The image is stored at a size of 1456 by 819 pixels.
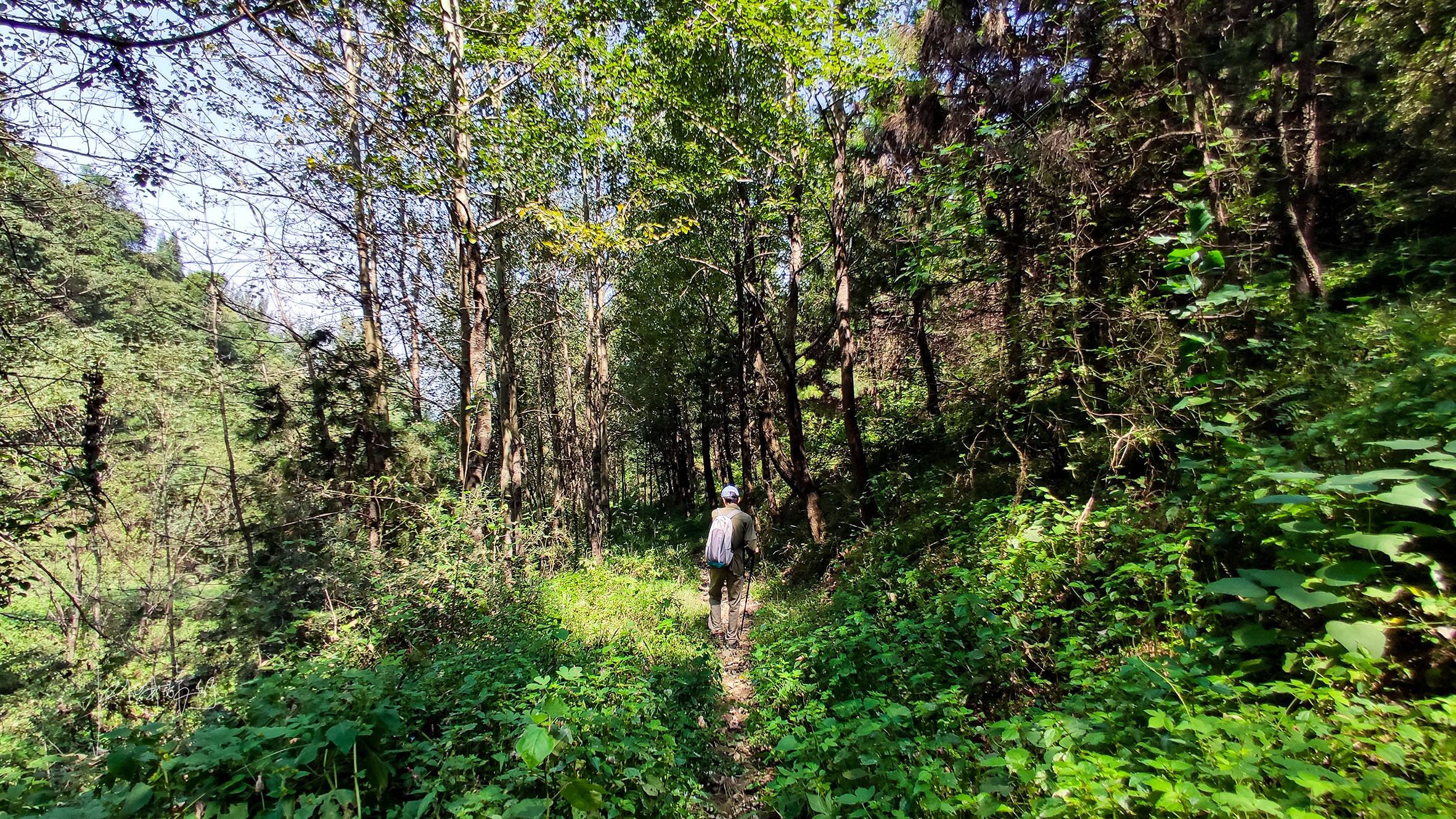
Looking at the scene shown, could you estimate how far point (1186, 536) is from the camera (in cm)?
334

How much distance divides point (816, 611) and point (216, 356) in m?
10.6

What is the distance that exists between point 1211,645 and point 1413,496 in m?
1.06

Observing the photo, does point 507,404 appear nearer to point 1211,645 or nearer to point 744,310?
point 744,310

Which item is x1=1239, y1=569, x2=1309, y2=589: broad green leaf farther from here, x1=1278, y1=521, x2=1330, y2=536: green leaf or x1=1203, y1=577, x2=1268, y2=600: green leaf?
x1=1278, y1=521, x2=1330, y2=536: green leaf

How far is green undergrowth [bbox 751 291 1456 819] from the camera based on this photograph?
1802 mm

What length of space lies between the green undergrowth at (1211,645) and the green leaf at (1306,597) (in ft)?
0.04

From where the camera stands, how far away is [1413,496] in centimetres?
202

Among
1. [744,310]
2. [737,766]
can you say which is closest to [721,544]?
[737,766]

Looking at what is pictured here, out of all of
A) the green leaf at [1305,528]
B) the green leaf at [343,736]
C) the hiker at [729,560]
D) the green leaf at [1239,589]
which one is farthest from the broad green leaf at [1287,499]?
the hiker at [729,560]

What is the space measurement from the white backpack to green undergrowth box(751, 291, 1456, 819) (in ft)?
4.89

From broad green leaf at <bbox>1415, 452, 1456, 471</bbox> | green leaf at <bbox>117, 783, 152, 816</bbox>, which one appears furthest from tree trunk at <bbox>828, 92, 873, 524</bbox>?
green leaf at <bbox>117, 783, 152, 816</bbox>

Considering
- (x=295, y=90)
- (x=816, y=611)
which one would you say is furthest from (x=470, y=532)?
(x=295, y=90)

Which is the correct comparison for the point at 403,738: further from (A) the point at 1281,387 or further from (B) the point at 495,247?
(B) the point at 495,247

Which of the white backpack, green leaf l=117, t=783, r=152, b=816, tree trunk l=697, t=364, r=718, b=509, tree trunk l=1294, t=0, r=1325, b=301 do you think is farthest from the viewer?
tree trunk l=697, t=364, r=718, b=509
